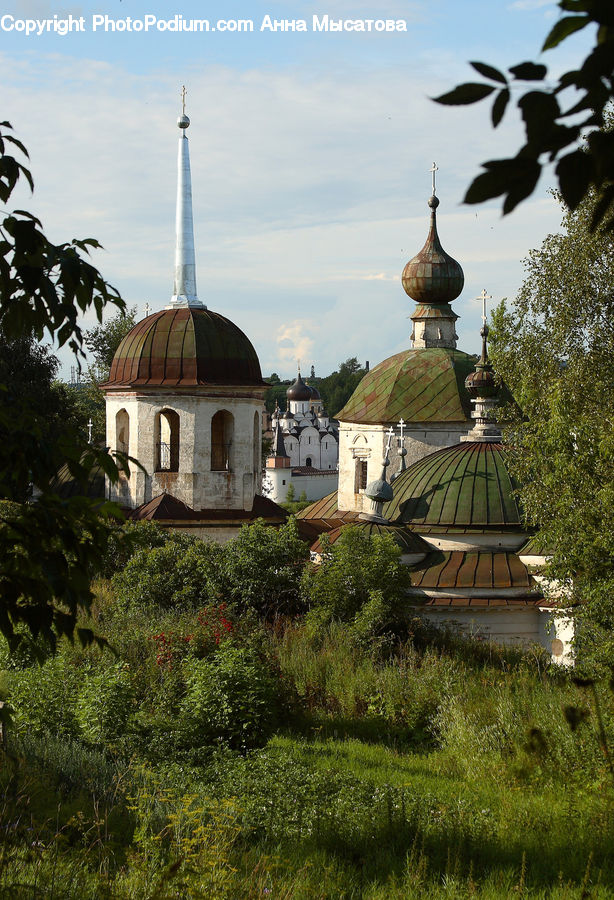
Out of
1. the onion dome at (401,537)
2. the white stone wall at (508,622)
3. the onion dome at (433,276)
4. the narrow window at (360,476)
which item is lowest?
the white stone wall at (508,622)

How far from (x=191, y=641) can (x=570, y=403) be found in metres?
6.77

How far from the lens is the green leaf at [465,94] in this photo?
2064 mm

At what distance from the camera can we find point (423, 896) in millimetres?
6066

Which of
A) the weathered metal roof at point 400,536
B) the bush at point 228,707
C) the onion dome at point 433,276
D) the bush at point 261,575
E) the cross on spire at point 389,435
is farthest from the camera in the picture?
the onion dome at point 433,276

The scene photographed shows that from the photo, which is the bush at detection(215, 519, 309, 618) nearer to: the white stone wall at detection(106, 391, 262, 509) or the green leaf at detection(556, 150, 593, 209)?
the white stone wall at detection(106, 391, 262, 509)

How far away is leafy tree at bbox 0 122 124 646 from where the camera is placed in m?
3.58

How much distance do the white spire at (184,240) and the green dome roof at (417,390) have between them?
253 inches

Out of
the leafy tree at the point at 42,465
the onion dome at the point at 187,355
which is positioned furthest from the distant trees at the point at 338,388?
the leafy tree at the point at 42,465

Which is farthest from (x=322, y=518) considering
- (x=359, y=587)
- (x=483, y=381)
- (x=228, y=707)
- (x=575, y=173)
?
(x=575, y=173)

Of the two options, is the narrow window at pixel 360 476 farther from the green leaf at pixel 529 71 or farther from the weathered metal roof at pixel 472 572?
the green leaf at pixel 529 71

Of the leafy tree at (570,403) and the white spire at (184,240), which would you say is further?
the white spire at (184,240)

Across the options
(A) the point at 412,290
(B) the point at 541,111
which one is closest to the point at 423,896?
(B) the point at 541,111

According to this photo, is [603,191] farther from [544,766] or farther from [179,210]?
[179,210]

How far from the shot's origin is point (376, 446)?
95.6ft
